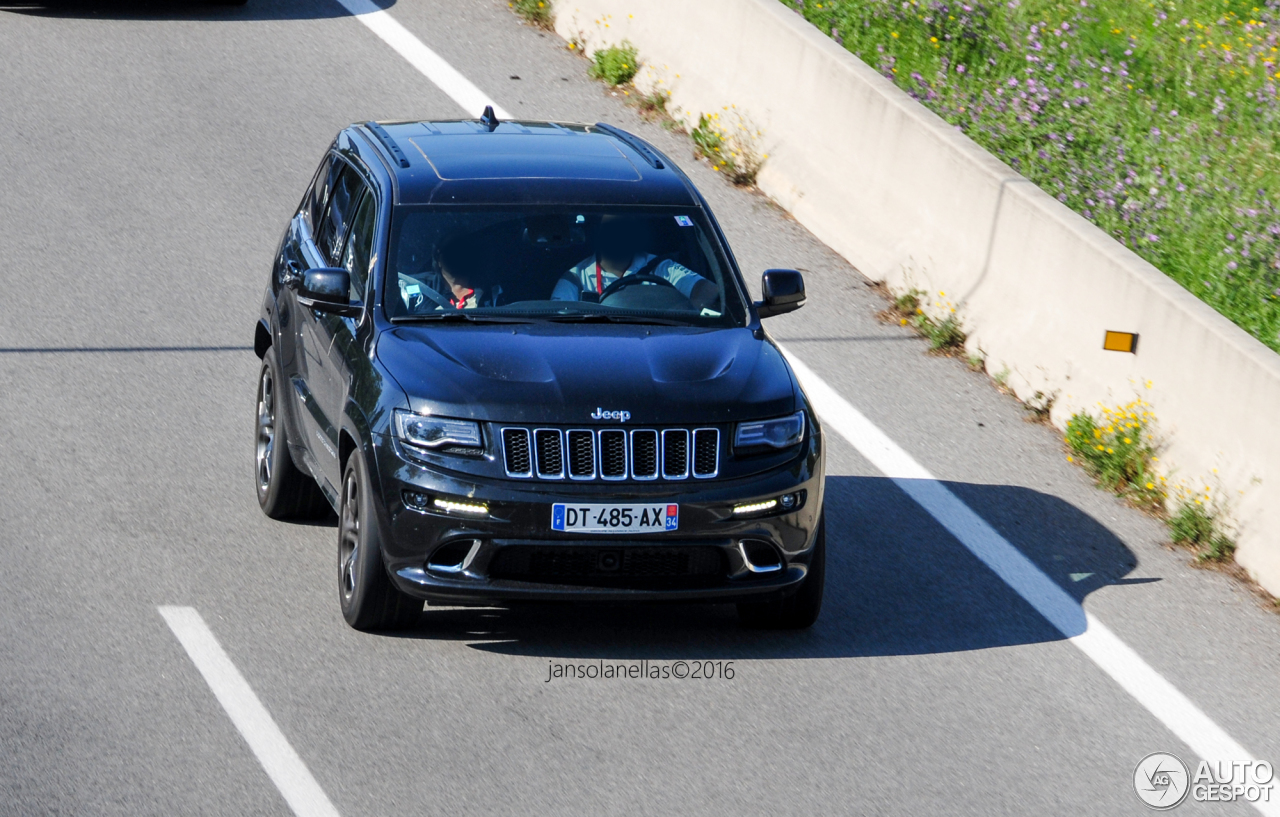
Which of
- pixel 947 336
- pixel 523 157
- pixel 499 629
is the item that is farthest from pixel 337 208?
pixel 947 336

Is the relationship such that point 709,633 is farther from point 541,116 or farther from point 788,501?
point 541,116

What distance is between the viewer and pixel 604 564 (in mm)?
7082

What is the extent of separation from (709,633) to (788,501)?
34.1 inches

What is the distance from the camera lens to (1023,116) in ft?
45.2

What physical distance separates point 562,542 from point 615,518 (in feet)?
0.72

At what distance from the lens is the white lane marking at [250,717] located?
6.16 metres

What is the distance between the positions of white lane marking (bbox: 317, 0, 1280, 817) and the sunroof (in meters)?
2.41

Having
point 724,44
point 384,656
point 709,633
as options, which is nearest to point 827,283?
point 724,44

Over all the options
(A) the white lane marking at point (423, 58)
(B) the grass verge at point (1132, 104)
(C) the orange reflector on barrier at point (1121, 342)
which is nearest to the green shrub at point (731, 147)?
(B) the grass verge at point (1132, 104)

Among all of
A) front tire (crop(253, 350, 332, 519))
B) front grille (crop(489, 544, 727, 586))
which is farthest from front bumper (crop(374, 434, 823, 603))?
front tire (crop(253, 350, 332, 519))

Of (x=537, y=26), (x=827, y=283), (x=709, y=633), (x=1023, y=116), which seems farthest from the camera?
(x=537, y=26)

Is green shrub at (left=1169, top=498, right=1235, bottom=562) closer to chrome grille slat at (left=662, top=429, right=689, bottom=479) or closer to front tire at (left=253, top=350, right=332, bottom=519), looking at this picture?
chrome grille slat at (left=662, top=429, right=689, bottom=479)

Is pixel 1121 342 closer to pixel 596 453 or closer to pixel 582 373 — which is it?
pixel 582 373

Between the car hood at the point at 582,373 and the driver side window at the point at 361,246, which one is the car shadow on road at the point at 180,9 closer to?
the driver side window at the point at 361,246
